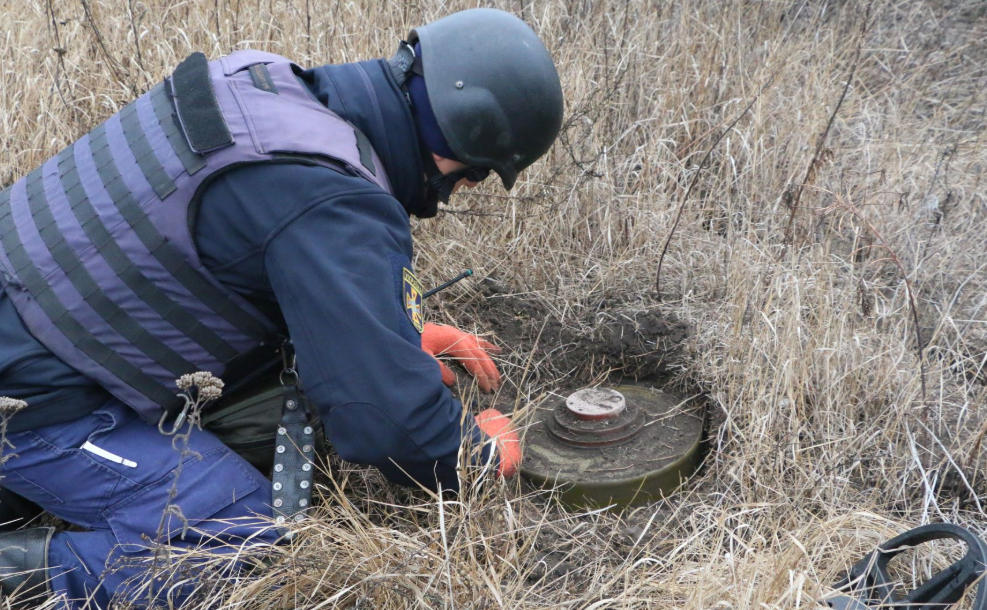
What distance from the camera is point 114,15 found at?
13.9 ft

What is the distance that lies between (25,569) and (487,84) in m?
1.92

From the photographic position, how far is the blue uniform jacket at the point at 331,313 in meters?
2.08

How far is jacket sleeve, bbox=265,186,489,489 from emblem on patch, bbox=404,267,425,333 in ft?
0.09

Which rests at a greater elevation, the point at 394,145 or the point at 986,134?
the point at 394,145

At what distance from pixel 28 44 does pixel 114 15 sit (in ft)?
1.44

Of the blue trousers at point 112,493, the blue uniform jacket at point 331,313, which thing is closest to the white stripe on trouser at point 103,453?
the blue trousers at point 112,493

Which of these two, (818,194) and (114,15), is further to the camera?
(114,15)

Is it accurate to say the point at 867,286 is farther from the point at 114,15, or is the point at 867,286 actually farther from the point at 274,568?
the point at 114,15

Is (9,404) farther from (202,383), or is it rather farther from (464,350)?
(464,350)

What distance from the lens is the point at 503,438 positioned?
2.63 metres

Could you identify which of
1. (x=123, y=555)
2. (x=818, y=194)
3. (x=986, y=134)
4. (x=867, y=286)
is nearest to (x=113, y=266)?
(x=123, y=555)

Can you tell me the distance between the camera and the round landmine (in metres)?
2.69

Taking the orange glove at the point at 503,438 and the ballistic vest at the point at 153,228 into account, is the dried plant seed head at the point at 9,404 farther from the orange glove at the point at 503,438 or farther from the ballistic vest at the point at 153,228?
the orange glove at the point at 503,438

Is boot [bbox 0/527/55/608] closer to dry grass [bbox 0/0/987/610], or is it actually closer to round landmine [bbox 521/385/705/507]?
dry grass [bbox 0/0/987/610]
